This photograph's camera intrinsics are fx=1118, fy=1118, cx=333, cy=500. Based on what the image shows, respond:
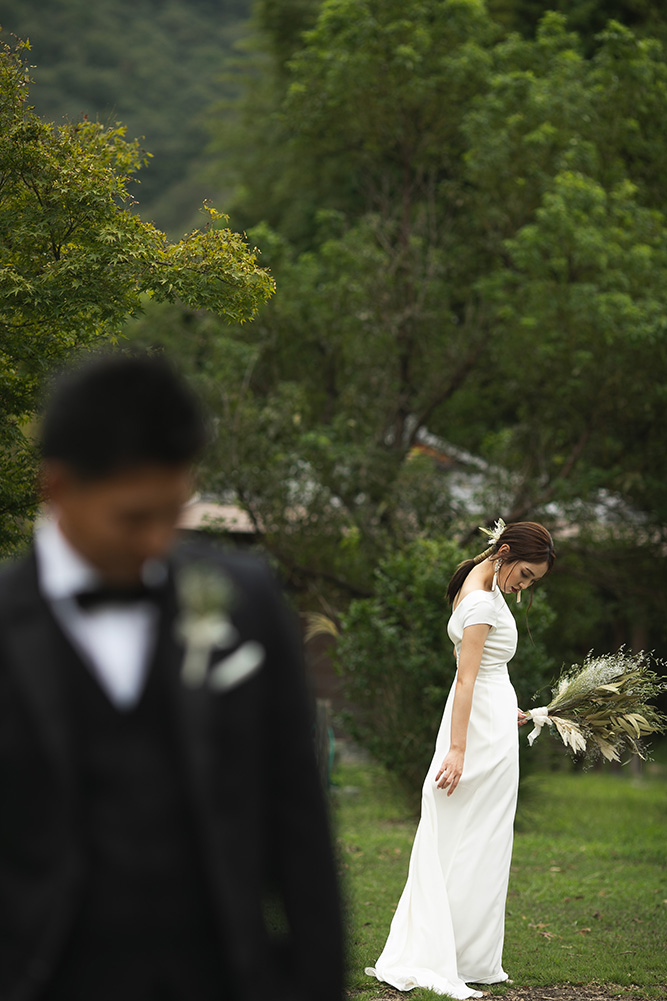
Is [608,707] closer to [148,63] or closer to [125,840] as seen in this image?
[125,840]

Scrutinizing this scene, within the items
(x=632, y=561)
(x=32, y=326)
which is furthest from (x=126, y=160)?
(x=632, y=561)

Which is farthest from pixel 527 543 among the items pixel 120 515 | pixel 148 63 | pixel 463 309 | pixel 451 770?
pixel 148 63

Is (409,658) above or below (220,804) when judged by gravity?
below

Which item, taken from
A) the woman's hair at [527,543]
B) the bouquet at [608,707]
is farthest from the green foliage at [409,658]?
the woman's hair at [527,543]

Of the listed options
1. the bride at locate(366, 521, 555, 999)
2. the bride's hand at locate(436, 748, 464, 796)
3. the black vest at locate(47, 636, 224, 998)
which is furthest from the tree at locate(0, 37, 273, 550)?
the black vest at locate(47, 636, 224, 998)

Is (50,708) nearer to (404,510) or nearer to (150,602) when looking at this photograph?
(150,602)

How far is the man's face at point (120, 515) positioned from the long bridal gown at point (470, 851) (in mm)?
4276

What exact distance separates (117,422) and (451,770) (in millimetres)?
4500

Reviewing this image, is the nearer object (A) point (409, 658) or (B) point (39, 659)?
(B) point (39, 659)

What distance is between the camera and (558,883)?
364 inches

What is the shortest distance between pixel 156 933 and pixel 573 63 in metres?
19.0

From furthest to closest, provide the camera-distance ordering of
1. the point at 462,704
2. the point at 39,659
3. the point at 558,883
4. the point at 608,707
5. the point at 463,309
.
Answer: the point at 463,309 < the point at 558,883 < the point at 608,707 < the point at 462,704 < the point at 39,659

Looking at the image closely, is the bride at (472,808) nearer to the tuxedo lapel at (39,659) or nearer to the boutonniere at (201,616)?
the boutonniere at (201,616)

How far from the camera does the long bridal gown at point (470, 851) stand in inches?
233
